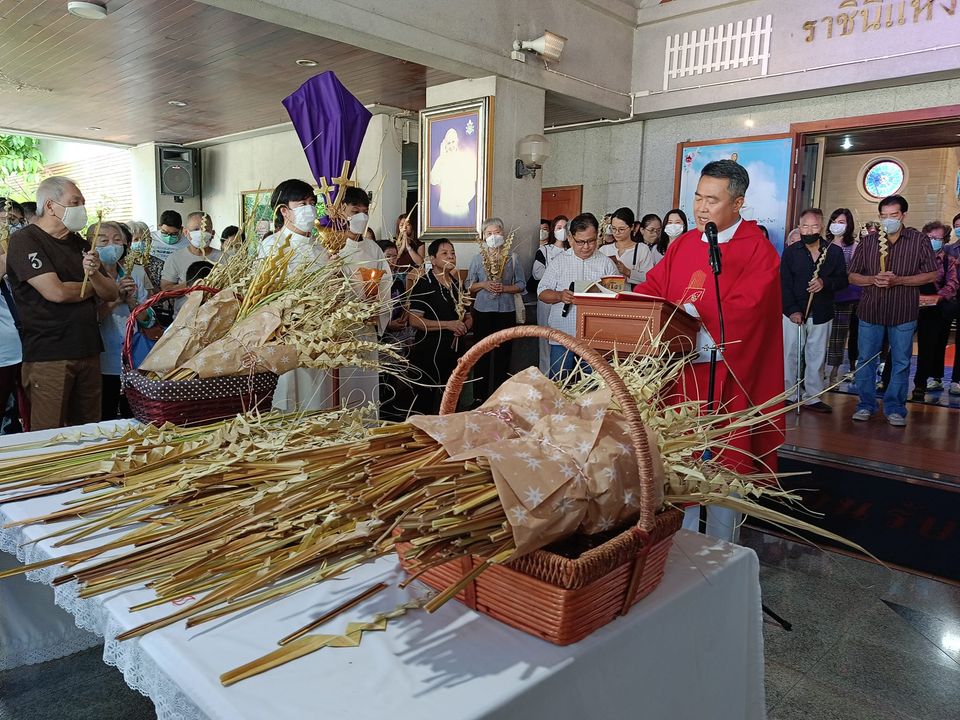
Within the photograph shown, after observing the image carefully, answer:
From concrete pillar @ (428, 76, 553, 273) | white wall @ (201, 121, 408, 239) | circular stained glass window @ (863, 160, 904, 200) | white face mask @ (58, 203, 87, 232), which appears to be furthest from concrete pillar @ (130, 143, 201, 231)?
circular stained glass window @ (863, 160, 904, 200)

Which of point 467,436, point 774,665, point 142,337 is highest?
point 467,436

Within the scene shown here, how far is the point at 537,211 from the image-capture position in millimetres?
7082

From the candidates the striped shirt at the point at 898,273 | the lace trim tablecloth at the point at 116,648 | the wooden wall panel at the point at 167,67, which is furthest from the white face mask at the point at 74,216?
the striped shirt at the point at 898,273

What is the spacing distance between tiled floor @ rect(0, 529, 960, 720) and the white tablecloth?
3.29ft

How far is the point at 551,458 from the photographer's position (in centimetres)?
103

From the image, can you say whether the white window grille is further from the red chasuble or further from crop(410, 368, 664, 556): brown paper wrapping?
crop(410, 368, 664, 556): brown paper wrapping

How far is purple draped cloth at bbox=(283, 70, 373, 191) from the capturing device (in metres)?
3.98

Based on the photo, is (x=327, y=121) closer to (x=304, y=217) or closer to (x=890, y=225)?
(x=304, y=217)

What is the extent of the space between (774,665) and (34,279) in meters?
3.28

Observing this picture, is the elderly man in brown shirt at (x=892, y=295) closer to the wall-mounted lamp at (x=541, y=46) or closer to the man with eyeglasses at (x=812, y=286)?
the man with eyeglasses at (x=812, y=286)

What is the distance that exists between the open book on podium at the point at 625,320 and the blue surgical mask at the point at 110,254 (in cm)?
292

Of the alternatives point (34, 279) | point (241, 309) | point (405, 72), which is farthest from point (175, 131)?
→ point (241, 309)

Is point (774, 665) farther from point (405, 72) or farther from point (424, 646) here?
point (405, 72)

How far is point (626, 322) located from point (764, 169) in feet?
17.9
